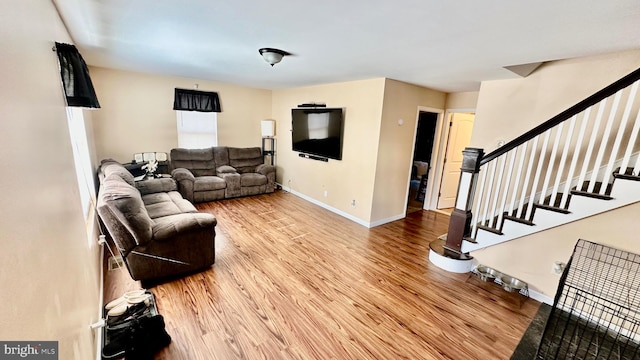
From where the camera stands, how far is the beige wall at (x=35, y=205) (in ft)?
2.35

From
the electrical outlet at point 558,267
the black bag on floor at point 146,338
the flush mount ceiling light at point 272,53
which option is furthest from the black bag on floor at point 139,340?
the electrical outlet at point 558,267

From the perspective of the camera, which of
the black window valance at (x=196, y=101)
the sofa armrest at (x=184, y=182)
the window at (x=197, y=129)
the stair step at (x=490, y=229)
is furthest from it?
the window at (x=197, y=129)

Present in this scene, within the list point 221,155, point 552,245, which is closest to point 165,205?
point 221,155

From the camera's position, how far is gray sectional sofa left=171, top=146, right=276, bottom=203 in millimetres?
5000

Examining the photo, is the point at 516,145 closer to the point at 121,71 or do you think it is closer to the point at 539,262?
the point at 539,262

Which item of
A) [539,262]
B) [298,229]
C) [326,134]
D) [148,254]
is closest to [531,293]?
[539,262]

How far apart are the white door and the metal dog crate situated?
2.82 metres

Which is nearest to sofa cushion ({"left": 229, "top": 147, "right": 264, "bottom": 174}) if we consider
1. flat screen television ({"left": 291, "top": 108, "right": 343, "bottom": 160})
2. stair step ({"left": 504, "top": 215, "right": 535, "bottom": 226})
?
flat screen television ({"left": 291, "top": 108, "right": 343, "bottom": 160})

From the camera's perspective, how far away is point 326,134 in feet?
15.9

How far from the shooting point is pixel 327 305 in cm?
241

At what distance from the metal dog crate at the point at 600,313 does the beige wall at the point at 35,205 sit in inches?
117

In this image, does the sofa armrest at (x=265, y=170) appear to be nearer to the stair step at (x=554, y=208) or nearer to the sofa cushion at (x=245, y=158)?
the sofa cushion at (x=245, y=158)

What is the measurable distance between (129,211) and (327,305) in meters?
2.00

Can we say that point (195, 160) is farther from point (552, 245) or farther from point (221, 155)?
point (552, 245)
